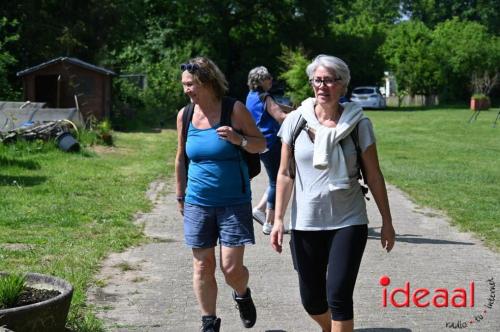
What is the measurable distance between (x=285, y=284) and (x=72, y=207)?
4.99m

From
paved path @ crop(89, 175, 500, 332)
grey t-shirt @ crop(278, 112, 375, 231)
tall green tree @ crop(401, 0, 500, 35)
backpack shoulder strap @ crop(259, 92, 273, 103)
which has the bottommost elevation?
paved path @ crop(89, 175, 500, 332)

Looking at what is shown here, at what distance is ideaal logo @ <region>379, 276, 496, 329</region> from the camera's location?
21.5 feet

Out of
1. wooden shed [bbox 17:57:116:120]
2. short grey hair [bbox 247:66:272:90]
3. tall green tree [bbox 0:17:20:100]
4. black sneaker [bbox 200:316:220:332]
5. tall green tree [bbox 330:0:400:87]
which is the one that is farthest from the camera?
tall green tree [bbox 330:0:400:87]

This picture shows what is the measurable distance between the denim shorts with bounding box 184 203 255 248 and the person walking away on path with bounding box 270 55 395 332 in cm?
54

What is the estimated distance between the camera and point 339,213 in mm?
4750

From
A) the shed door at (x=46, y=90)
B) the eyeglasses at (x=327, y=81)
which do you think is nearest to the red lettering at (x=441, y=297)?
the eyeglasses at (x=327, y=81)

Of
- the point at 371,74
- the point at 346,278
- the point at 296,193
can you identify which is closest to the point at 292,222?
A: the point at 296,193

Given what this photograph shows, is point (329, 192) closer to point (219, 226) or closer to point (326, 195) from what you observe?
point (326, 195)

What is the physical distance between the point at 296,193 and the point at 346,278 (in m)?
0.59

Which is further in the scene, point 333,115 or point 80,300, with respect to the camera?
point 80,300

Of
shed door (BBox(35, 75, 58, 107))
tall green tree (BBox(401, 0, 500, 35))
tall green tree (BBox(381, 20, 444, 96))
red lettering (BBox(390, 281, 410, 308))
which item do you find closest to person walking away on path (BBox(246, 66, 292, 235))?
red lettering (BBox(390, 281, 410, 308))

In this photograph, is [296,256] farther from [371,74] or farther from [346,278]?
[371,74]

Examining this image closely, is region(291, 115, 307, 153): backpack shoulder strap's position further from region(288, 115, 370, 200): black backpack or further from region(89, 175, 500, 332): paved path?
region(89, 175, 500, 332): paved path

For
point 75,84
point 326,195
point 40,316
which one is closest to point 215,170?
point 326,195
